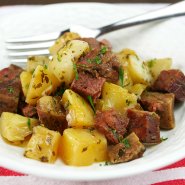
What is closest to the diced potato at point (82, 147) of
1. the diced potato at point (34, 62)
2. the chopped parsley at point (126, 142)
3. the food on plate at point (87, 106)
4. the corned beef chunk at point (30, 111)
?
the food on plate at point (87, 106)

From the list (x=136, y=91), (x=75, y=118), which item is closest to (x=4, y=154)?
(x=75, y=118)

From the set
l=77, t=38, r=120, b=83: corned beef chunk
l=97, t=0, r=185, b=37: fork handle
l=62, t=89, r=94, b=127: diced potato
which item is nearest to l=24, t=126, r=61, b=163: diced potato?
l=62, t=89, r=94, b=127: diced potato

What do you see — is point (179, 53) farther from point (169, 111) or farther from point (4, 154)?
point (4, 154)

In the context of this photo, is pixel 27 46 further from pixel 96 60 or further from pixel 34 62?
pixel 96 60

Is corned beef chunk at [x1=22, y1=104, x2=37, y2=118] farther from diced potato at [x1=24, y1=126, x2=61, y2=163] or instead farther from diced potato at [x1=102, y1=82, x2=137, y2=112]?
diced potato at [x1=102, y1=82, x2=137, y2=112]

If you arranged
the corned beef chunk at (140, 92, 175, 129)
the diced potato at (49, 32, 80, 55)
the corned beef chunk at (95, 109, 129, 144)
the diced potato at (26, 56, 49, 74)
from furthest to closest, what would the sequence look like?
the diced potato at (49, 32, 80, 55)
the diced potato at (26, 56, 49, 74)
the corned beef chunk at (140, 92, 175, 129)
the corned beef chunk at (95, 109, 129, 144)
